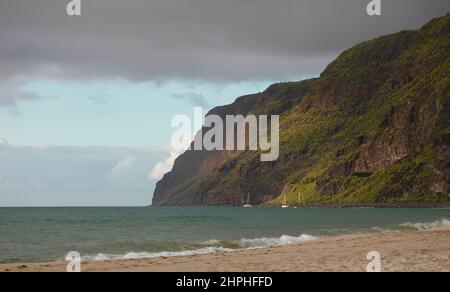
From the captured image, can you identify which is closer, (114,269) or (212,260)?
(114,269)

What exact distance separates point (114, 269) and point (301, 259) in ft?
31.9

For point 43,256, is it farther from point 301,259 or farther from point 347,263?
point 347,263

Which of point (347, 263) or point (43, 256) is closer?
point (347, 263)
